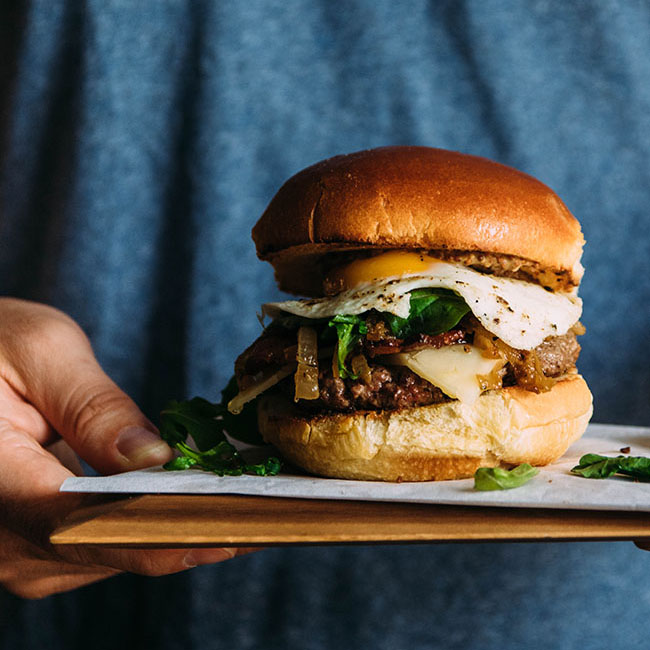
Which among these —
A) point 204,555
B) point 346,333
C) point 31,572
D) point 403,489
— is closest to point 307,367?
point 346,333

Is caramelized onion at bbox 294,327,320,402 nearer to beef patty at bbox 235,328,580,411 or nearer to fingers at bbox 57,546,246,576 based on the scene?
beef patty at bbox 235,328,580,411

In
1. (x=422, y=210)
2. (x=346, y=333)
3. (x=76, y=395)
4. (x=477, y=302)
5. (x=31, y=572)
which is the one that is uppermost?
(x=422, y=210)

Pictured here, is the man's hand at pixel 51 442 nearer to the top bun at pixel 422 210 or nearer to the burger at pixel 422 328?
the burger at pixel 422 328

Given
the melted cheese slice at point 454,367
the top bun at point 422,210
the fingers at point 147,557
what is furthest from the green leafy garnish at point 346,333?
the fingers at point 147,557

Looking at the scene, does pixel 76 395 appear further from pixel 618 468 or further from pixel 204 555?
pixel 618 468

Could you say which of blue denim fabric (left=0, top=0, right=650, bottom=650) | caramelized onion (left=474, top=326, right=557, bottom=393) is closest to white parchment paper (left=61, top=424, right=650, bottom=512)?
caramelized onion (left=474, top=326, right=557, bottom=393)

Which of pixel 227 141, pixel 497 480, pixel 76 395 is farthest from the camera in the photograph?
pixel 227 141
